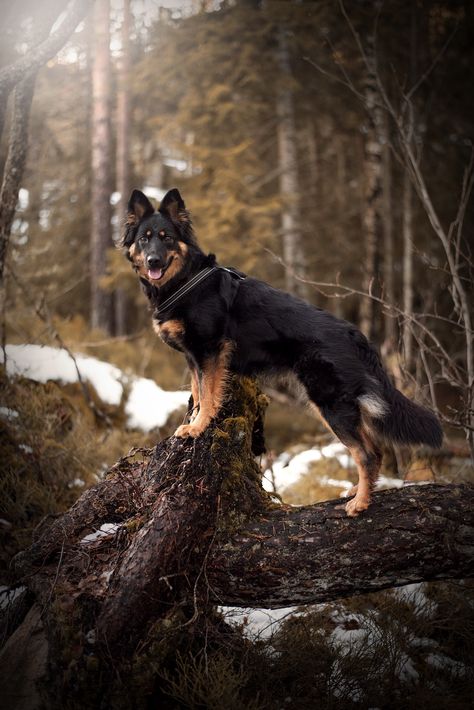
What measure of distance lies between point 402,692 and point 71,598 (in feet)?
7.84

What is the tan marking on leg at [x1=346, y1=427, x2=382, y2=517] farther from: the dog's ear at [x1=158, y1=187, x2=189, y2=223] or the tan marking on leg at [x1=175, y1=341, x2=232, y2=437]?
the dog's ear at [x1=158, y1=187, x2=189, y2=223]

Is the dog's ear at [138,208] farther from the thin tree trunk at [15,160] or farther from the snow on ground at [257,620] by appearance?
the snow on ground at [257,620]

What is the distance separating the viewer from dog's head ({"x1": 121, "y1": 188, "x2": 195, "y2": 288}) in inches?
149

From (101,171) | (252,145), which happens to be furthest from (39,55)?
(252,145)

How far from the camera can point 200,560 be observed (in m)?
3.17

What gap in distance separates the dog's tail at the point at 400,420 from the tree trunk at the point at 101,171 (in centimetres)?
975

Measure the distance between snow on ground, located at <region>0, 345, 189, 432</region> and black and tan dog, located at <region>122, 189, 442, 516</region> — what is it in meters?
2.97

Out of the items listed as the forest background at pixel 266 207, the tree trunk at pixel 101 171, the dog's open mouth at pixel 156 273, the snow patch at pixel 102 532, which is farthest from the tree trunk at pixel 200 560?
the tree trunk at pixel 101 171

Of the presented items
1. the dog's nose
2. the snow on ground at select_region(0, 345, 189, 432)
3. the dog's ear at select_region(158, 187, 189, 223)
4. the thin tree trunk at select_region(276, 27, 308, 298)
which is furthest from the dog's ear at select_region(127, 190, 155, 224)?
the thin tree trunk at select_region(276, 27, 308, 298)

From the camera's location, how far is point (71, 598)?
3.06 metres

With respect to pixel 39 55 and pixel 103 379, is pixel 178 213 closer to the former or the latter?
pixel 39 55

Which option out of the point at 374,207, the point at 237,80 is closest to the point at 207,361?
the point at 374,207

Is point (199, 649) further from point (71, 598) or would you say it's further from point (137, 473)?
point (137, 473)

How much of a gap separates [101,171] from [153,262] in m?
9.88
